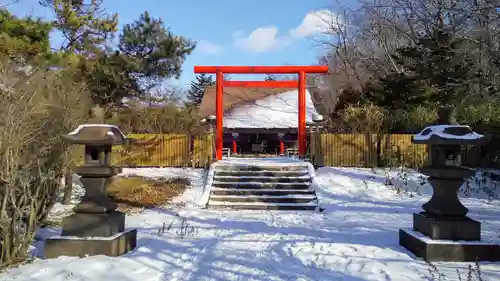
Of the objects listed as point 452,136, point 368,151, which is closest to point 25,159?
point 452,136

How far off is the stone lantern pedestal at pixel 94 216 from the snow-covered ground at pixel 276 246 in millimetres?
196

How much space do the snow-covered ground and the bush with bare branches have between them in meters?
0.51

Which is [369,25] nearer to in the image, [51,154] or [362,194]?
[362,194]

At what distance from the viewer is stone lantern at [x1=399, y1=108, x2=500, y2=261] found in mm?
5609

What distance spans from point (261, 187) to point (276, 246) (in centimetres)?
577

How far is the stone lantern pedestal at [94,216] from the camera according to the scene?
574cm

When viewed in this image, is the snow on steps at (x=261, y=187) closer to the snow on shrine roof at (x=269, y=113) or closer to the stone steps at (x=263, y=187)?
the stone steps at (x=263, y=187)

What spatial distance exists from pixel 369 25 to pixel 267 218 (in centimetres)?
2466

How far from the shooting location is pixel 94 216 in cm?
591

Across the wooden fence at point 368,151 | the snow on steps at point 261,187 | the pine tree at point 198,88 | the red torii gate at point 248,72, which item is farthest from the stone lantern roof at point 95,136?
the pine tree at point 198,88

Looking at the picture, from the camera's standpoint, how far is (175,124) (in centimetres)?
2059

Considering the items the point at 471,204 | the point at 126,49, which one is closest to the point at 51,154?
the point at 471,204

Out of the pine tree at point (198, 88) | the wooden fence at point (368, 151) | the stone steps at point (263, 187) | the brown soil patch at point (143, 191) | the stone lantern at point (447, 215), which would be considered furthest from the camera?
the pine tree at point (198, 88)

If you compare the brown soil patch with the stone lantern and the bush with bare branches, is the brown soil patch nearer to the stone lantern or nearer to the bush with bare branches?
the bush with bare branches
